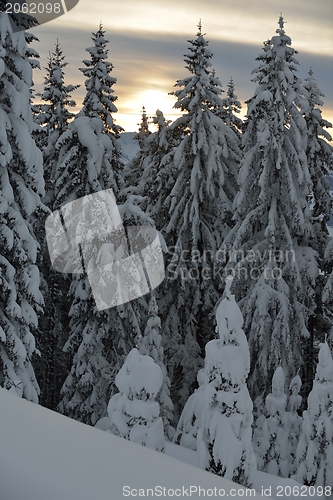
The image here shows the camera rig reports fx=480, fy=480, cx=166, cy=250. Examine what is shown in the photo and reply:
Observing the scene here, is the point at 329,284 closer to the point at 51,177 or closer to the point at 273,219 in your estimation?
the point at 273,219

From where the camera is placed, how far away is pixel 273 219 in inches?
745

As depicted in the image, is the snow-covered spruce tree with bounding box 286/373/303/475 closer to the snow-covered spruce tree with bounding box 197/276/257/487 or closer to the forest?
the forest

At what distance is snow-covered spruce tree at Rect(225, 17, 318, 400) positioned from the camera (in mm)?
18594

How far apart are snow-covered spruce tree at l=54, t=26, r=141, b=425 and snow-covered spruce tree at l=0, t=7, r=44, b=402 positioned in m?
3.53

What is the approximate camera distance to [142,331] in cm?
1731

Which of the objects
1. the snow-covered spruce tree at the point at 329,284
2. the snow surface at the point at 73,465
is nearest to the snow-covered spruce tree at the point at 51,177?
the snow-covered spruce tree at the point at 329,284

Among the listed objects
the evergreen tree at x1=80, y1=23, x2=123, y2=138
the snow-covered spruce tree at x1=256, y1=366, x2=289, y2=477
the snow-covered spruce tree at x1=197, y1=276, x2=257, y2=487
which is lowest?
the snow-covered spruce tree at x1=256, y1=366, x2=289, y2=477

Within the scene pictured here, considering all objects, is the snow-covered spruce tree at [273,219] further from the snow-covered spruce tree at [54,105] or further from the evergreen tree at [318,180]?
the snow-covered spruce tree at [54,105]

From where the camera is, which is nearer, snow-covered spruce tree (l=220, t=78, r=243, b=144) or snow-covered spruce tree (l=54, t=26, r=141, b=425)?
snow-covered spruce tree (l=54, t=26, r=141, b=425)

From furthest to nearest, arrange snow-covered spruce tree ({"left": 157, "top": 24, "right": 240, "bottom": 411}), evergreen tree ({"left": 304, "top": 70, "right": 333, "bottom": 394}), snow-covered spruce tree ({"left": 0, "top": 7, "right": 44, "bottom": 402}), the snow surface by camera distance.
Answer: evergreen tree ({"left": 304, "top": 70, "right": 333, "bottom": 394})
snow-covered spruce tree ({"left": 157, "top": 24, "right": 240, "bottom": 411})
snow-covered spruce tree ({"left": 0, "top": 7, "right": 44, "bottom": 402})
the snow surface

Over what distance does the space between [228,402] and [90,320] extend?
760cm

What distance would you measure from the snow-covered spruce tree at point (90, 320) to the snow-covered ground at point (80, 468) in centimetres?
1382

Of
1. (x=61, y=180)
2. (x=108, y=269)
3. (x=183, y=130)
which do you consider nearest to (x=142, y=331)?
(x=108, y=269)

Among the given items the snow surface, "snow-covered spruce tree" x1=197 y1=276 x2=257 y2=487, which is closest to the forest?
"snow-covered spruce tree" x1=197 y1=276 x2=257 y2=487
